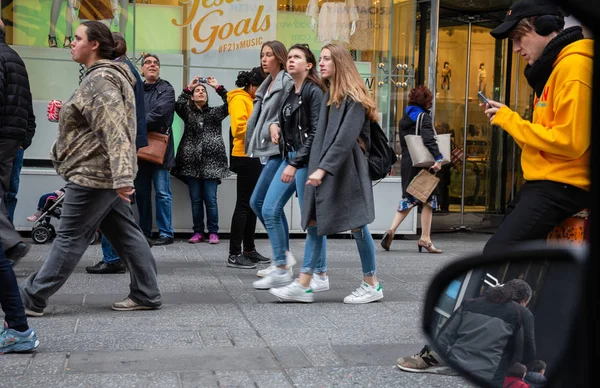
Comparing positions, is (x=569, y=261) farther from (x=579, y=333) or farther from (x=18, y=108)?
(x=18, y=108)

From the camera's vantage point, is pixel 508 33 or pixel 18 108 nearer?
pixel 508 33

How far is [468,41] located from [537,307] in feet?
41.1

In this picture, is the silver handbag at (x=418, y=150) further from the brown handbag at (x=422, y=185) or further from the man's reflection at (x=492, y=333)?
the man's reflection at (x=492, y=333)

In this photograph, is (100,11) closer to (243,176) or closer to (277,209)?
(243,176)

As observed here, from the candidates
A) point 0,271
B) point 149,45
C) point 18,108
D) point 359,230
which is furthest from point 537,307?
point 149,45

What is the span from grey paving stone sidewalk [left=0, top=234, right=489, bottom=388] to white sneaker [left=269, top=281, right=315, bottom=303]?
67 mm

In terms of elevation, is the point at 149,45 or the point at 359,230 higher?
the point at 149,45

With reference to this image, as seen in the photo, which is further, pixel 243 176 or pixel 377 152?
pixel 243 176

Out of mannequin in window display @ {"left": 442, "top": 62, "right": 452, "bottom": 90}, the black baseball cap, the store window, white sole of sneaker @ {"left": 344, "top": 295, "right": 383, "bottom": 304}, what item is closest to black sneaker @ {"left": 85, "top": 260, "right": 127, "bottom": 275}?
white sole of sneaker @ {"left": 344, "top": 295, "right": 383, "bottom": 304}

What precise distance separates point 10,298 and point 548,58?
2.86 metres

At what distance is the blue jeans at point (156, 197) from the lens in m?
9.09

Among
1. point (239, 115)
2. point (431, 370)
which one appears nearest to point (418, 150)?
point (239, 115)

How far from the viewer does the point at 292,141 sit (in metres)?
6.45

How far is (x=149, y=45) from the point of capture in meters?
10.1
